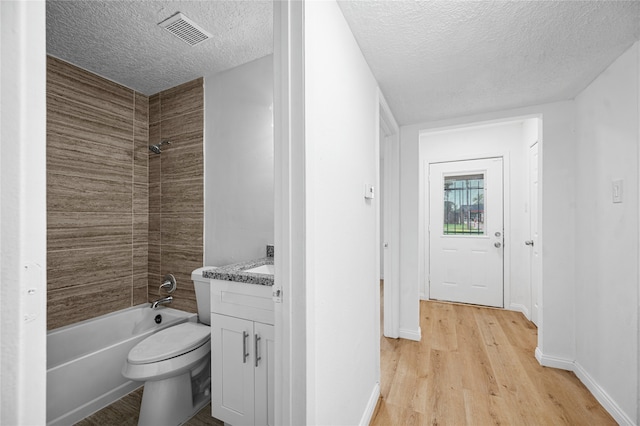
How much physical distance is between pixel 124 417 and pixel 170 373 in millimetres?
627

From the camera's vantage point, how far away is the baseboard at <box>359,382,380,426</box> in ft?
5.27

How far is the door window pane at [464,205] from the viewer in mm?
3736

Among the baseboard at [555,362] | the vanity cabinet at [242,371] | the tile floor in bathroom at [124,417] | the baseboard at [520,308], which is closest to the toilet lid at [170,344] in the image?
the vanity cabinet at [242,371]

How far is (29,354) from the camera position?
0.37 m

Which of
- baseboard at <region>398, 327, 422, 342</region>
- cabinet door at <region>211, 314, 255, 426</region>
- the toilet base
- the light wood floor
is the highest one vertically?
cabinet door at <region>211, 314, 255, 426</region>

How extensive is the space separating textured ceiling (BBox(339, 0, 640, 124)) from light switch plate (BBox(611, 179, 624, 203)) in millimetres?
750

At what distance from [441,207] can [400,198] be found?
1386 millimetres

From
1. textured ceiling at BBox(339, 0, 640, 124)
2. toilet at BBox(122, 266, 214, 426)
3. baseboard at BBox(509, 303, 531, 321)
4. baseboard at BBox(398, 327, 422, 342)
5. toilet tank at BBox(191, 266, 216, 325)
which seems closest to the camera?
textured ceiling at BBox(339, 0, 640, 124)

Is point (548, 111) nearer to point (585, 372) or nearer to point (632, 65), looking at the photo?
point (632, 65)

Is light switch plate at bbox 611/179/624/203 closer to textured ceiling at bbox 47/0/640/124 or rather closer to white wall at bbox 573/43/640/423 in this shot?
white wall at bbox 573/43/640/423

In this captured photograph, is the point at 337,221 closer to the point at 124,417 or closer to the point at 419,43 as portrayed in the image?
the point at 419,43

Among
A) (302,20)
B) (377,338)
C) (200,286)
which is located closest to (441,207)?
(377,338)

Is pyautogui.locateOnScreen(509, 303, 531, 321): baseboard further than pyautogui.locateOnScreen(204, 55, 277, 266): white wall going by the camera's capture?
Yes

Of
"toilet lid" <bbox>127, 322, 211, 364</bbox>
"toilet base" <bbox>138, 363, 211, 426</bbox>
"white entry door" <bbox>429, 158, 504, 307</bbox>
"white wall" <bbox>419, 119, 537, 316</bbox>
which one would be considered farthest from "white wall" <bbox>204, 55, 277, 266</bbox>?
"white entry door" <bbox>429, 158, 504, 307</bbox>
